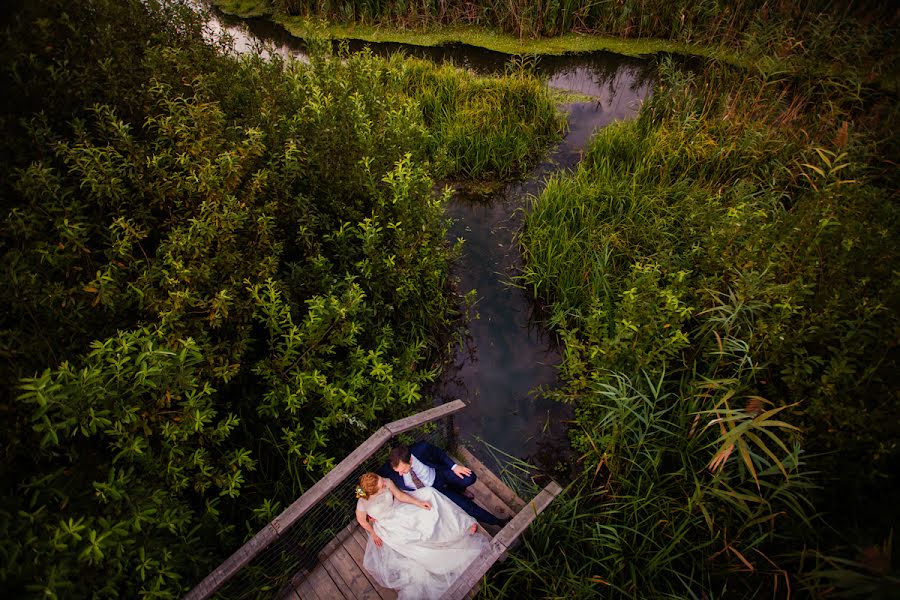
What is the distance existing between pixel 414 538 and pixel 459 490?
0.55m

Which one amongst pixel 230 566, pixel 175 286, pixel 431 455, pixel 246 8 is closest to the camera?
pixel 230 566

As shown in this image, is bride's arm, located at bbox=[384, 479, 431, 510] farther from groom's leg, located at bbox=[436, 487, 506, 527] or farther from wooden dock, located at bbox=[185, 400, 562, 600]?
wooden dock, located at bbox=[185, 400, 562, 600]

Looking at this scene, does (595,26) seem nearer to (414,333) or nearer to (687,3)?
(687,3)

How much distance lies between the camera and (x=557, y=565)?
327 centimetres

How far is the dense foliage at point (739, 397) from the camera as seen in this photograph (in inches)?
106

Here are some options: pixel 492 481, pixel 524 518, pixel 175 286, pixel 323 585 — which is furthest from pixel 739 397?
pixel 175 286

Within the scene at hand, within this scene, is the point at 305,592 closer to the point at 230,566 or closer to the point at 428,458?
the point at 230,566

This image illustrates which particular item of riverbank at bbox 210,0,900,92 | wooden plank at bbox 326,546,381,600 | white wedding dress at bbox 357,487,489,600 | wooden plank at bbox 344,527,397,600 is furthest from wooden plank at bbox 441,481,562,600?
riverbank at bbox 210,0,900,92

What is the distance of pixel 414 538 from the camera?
309cm

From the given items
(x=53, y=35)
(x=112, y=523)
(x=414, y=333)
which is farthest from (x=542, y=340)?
(x=53, y=35)

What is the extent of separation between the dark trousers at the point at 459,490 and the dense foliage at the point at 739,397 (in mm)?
401

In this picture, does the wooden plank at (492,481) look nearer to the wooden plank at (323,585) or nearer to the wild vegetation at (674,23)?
the wooden plank at (323,585)

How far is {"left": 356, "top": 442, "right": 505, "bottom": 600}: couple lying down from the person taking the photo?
10.0 feet

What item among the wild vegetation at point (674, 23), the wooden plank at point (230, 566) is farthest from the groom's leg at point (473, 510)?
the wild vegetation at point (674, 23)
